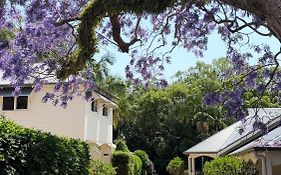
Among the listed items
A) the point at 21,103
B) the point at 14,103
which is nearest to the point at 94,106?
→ the point at 21,103

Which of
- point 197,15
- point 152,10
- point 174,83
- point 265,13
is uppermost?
point 174,83

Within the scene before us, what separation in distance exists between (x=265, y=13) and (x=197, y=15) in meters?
5.21

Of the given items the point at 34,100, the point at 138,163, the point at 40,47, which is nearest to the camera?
the point at 40,47

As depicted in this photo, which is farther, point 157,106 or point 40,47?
point 157,106

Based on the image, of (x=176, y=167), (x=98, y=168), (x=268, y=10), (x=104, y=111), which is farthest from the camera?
(x=176, y=167)

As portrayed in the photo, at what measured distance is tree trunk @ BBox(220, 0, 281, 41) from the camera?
18.0 feet

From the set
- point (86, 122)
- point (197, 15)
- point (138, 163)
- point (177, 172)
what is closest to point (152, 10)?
point (197, 15)

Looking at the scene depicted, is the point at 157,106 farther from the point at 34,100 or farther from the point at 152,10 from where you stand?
the point at 152,10

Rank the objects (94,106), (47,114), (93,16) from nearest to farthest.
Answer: (93,16) → (47,114) → (94,106)

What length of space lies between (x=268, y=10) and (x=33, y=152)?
7457 millimetres

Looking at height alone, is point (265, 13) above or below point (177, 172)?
above

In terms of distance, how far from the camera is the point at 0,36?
44.2ft

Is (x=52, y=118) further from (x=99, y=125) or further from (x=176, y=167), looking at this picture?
(x=176, y=167)

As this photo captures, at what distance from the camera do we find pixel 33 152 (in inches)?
450
